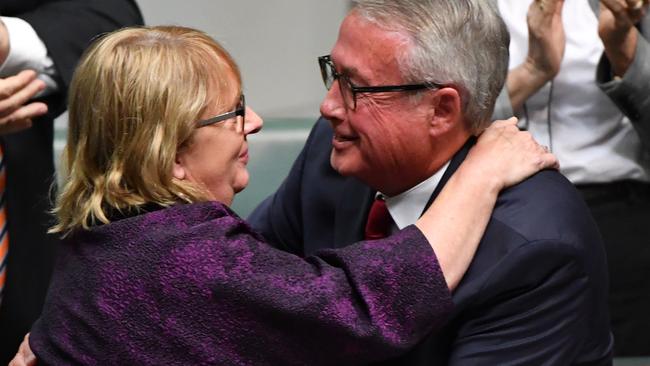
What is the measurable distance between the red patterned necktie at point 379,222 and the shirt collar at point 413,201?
0.11 ft

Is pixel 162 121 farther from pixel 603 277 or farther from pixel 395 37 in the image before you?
pixel 603 277

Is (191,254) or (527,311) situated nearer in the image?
(191,254)

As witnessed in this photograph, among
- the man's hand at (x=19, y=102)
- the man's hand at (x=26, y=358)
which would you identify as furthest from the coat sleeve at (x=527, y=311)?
the man's hand at (x=19, y=102)

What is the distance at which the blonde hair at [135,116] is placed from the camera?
6.18ft

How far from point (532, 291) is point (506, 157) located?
0.73ft

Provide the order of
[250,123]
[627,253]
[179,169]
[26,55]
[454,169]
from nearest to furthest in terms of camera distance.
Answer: [179,169] < [250,123] < [454,169] < [26,55] < [627,253]

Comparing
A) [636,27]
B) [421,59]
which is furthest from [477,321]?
[636,27]

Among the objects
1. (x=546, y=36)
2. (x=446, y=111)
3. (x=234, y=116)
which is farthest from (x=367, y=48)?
(x=546, y=36)

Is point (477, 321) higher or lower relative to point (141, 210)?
lower

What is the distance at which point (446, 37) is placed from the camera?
2.08m

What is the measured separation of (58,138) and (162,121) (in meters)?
1.69

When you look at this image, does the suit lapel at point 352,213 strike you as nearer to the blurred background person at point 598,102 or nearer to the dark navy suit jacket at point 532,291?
the dark navy suit jacket at point 532,291

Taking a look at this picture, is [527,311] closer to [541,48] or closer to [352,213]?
[352,213]

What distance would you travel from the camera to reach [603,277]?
211 cm
